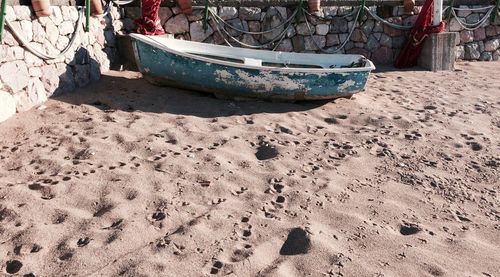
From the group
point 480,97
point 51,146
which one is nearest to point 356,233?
point 51,146

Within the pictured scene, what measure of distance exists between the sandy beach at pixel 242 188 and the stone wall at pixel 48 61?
0.70ft

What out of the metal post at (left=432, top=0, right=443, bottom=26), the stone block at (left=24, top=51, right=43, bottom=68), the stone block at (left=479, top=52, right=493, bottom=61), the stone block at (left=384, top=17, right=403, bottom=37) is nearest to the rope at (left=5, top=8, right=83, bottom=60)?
the stone block at (left=24, top=51, right=43, bottom=68)

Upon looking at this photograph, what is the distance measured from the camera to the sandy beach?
3.23m

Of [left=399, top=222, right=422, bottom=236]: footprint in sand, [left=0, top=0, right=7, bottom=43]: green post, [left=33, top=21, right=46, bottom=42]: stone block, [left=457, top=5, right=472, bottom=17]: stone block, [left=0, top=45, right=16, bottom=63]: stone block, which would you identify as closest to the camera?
[left=399, top=222, right=422, bottom=236]: footprint in sand

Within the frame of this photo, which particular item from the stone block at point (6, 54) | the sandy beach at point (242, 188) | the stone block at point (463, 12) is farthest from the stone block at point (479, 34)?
the stone block at point (6, 54)

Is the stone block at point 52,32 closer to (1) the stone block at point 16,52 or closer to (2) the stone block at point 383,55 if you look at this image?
(1) the stone block at point 16,52

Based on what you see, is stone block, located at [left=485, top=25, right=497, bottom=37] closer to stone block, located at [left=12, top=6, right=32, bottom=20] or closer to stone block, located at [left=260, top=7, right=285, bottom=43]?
stone block, located at [left=260, top=7, right=285, bottom=43]

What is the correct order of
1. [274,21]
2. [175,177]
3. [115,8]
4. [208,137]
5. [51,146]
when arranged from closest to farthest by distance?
[175,177] < [51,146] < [208,137] < [115,8] < [274,21]

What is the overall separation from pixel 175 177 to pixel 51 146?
1.36 metres

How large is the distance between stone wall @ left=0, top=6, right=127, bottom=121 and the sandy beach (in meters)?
0.21

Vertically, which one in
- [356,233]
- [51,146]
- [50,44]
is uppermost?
[50,44]

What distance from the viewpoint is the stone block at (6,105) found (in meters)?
5.18

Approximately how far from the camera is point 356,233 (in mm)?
3609

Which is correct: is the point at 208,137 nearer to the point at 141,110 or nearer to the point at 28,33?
the point at 141,110
